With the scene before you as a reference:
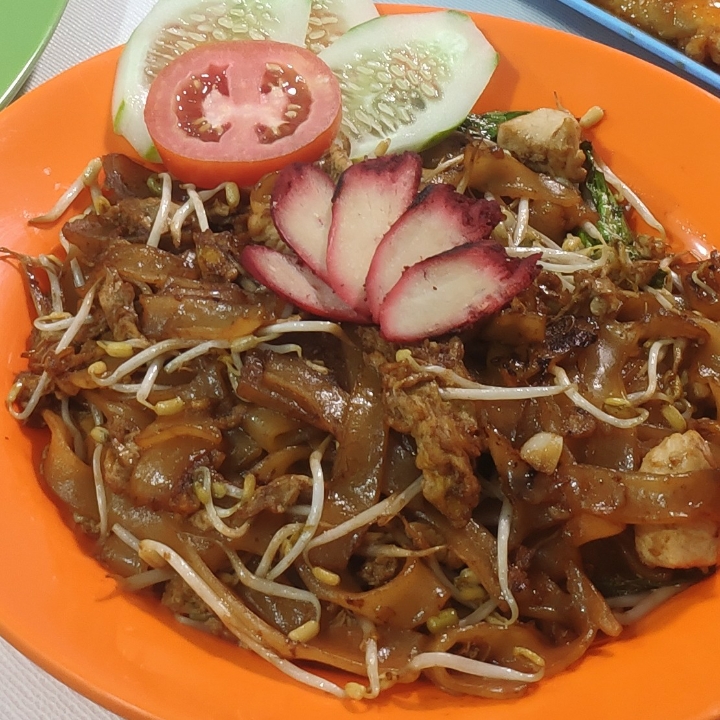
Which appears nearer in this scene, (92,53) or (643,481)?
(643,481)

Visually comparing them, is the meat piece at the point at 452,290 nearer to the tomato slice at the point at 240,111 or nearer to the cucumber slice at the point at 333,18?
the tomato slice at the point at 240,111

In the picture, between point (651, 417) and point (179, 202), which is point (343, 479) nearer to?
point (651, 417)

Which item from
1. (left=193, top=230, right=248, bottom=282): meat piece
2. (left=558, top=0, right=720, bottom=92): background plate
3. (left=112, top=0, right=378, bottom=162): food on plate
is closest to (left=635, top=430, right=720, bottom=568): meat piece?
(left=193, top=230, right=248, bottom=282): meat piece

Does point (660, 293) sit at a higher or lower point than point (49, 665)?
higher

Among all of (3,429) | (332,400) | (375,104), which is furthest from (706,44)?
(3,429)

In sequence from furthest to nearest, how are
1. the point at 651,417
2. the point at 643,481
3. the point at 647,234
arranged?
the point at 647,234, the point at 651,417, the point at 643,481

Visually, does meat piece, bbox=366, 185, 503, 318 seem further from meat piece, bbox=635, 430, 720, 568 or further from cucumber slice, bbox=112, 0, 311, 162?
cucumber slice, bbox=112, 0, 311, 162
